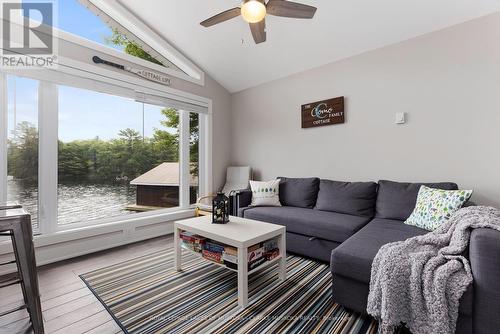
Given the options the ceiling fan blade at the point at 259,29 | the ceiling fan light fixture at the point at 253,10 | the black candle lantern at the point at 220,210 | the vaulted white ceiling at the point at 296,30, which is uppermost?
the vaulted white ceiling at the point at 296,30

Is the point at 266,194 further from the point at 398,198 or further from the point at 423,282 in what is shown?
the point at 423,282

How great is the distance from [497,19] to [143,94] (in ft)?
12.4

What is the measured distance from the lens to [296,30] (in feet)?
9.18

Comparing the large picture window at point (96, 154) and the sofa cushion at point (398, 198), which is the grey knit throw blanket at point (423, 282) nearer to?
the sofa cushion at point (398, 198)

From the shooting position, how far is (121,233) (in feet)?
9.73

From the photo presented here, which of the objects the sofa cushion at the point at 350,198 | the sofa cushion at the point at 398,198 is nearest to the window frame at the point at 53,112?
the sofa cushion at the point at 350,198

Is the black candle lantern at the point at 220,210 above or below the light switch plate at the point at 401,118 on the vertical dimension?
below

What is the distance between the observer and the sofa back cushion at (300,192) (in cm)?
311

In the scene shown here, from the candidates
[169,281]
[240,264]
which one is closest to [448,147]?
[240,264]

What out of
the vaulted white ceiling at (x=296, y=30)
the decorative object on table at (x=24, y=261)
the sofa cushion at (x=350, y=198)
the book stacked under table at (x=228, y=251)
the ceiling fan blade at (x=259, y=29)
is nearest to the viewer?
the decorative object on table at (x=24, y=261)

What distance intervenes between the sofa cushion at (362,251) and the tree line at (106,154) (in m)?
2.75

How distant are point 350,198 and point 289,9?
1.98 meters

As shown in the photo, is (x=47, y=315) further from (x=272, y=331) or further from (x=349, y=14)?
(x=349, y=14)

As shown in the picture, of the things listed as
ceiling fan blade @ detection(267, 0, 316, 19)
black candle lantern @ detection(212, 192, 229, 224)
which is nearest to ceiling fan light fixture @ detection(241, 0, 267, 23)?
ceiling fan blade @ detection(267, 0, 316, 19)
